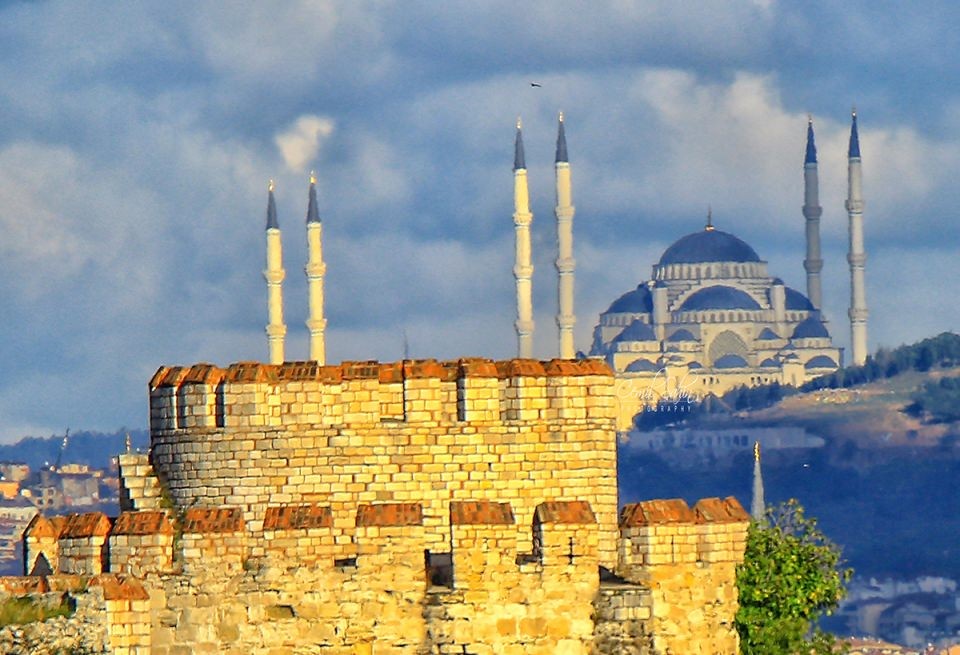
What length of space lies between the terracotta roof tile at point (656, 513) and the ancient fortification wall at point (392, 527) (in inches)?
0.5

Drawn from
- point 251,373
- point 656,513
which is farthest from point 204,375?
point 656,513

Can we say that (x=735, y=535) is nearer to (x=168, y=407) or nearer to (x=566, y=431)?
(x=566, y=431)

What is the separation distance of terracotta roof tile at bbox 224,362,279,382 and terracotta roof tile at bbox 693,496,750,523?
2150 millimetres

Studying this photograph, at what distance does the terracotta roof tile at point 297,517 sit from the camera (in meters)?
15.0

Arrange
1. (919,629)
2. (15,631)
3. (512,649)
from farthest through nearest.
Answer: (919,629)
(512,649)
(15,631)

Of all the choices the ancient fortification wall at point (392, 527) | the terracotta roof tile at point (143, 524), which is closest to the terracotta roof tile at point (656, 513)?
the ancient fortification wall at point (392, 527)

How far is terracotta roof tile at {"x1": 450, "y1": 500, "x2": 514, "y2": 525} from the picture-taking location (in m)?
15.1

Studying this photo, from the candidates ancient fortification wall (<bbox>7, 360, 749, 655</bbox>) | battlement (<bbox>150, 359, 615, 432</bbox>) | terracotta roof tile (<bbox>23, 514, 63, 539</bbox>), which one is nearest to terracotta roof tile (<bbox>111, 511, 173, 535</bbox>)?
ancient fortification wall (<bbox>7, 360, 749, 655</bbox>)

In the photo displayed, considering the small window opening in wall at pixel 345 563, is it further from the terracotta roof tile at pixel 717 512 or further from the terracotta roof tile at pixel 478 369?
the terracotta roof tile at pixel 717 512

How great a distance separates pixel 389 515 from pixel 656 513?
1486 millimetres

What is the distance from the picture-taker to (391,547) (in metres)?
15.0

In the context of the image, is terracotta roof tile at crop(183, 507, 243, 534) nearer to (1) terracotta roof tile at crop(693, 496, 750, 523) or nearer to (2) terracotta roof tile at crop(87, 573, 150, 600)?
(2) terracotta roof tile at crop(87, 573, 150, 600)

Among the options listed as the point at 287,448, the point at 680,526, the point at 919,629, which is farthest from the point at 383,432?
the point at 919,629

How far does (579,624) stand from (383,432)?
125cm
